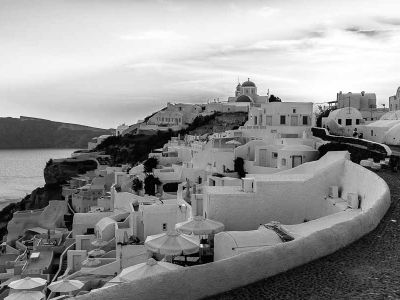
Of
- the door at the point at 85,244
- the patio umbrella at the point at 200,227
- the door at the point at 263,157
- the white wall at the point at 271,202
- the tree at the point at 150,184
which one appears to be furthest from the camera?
the tree at the point at 150,184

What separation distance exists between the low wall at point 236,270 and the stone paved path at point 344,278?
113mm

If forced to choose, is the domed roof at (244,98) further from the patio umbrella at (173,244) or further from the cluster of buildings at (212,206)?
→ the patio umbrella at (173,244)

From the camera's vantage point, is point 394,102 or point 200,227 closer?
point 200,227

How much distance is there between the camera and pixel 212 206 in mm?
13641

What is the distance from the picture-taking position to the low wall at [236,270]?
17.9ft

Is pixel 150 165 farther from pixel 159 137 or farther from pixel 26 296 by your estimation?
pixel 159 137

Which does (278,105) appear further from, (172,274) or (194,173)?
(172,274)

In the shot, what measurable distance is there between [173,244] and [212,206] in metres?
2.72

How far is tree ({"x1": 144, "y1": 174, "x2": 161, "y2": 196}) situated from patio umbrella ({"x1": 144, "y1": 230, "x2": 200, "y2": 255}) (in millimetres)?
16126

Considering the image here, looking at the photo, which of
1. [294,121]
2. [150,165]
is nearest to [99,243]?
[150,165]

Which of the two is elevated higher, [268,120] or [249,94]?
[249,94]

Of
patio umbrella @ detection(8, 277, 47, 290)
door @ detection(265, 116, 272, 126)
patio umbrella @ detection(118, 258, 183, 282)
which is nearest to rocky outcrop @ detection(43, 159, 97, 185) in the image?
door @ detection(265, 116, 272, 126)

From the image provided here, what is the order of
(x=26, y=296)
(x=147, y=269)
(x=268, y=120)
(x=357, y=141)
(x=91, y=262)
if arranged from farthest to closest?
(x=268, y=120) → (x=357, y=141) → (x=91, y=262) → (x=26, y=296) → (x=147, y=269)

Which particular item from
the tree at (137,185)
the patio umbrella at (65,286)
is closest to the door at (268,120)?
the tree at (137,185)
